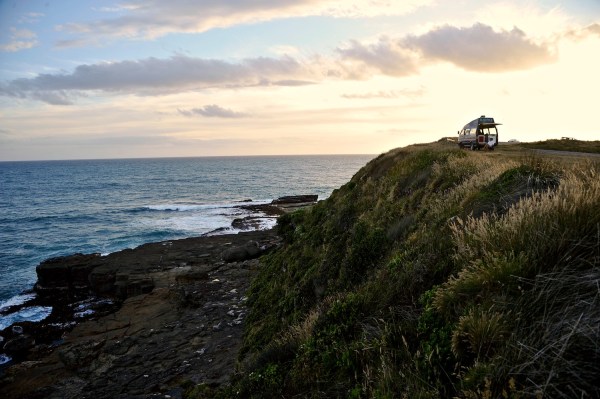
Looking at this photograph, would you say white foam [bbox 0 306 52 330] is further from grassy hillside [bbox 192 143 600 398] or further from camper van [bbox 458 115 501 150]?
camper van [bbox 458 115 501 150]

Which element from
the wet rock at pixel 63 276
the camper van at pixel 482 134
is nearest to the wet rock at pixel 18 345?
the wet rock at pixel 63 276

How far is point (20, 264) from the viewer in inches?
1446

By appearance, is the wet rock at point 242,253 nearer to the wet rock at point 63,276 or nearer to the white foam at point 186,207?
the wet rock at point 63,276

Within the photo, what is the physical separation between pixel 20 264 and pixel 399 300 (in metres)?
42.6

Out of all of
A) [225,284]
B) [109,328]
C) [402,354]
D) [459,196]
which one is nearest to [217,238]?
[225,284]

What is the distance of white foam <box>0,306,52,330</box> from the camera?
23578 millimetres

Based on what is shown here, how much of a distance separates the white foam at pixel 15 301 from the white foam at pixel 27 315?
5.49ft

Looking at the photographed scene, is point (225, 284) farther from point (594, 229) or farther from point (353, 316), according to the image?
point (594, 229)

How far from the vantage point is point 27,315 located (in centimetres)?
2450

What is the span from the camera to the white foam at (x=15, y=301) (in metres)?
26.2

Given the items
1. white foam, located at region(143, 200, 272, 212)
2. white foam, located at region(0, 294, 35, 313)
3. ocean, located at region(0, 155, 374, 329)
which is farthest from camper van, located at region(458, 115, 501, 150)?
white foam, located at region(143, 200, 272, 212)

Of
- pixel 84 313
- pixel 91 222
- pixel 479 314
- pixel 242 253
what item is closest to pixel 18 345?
pixel 84 313

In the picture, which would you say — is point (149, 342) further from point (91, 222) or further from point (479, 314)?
point (91, 222)

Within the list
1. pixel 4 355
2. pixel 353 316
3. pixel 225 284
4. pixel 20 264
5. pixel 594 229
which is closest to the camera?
pixel 594 229
